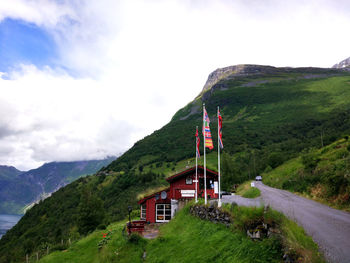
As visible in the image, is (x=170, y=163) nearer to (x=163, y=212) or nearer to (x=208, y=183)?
(x=163, y=212)

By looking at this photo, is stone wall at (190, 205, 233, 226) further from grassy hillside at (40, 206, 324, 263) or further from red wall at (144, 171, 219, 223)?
red wall at (144, 171, 219, 223)

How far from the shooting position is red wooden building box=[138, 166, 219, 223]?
35.8 m

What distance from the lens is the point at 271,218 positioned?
9.55 metres

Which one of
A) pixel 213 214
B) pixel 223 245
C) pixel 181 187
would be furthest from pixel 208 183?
pixel 223 245

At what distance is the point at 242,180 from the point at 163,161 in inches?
2804

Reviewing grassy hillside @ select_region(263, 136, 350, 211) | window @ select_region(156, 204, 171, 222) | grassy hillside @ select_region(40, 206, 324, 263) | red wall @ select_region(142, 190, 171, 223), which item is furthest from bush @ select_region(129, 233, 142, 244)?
window @ select_region(156, 204, 171, 222)

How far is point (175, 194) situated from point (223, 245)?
2489 cm

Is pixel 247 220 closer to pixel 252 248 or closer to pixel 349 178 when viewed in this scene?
pixel 252 248

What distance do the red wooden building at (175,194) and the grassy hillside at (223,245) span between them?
48.3 feet

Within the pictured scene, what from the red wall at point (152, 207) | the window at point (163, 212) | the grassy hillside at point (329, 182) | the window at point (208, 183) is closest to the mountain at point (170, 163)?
the red wall at point (152, 207)

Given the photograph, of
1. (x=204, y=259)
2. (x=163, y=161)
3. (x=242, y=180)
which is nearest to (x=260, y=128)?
(x=163, y=161)

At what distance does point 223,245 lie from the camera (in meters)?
11.7

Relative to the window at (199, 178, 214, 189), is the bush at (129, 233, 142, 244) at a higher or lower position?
lower

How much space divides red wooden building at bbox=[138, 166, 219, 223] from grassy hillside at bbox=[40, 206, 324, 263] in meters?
14.7
